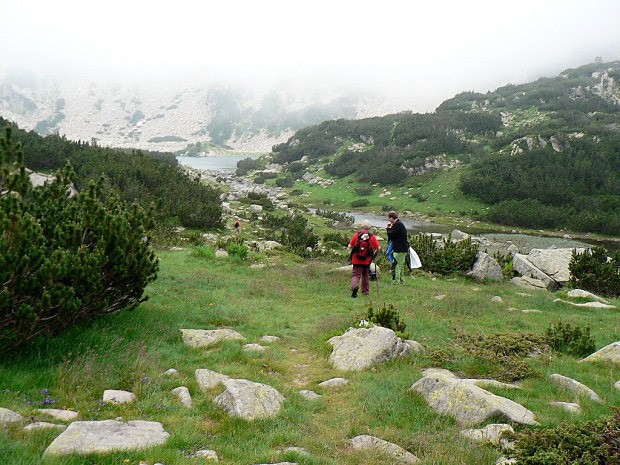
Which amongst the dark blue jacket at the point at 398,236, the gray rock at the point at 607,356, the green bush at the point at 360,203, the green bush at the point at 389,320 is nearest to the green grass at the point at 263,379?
the gray rock at the point at 607,356

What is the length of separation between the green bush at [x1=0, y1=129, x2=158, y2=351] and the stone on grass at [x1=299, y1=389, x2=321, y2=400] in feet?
12.2

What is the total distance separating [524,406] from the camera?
18.9 ft

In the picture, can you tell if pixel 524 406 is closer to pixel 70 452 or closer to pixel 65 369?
pixel 70 452

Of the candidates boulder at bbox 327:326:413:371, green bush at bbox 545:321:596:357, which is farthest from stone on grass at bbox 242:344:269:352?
green bush at bbox 545:321:596:357

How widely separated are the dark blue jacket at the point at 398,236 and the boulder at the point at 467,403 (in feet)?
32.4

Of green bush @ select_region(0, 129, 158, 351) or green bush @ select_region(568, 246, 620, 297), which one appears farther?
green bush @ select_region(568, 246, 620, 297)

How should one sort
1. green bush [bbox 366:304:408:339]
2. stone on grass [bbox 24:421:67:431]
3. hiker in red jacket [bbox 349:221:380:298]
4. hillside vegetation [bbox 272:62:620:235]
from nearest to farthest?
stone on grass [bbox 24:421:67:431], green bush [bbox 366:304:408:339], hiker in red jacket [bbox 349:221:380:298], hillside vegetation [bbox 272:62:620:235]

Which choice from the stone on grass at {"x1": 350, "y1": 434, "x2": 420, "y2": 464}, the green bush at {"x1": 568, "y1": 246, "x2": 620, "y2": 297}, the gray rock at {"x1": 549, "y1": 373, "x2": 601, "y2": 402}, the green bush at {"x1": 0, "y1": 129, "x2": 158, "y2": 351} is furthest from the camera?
the green bush at {"x1": 568, "y1": 246, "x2": 620, "y2": 297}

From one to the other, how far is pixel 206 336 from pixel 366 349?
325cm

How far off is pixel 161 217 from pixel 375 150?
69.8 metres

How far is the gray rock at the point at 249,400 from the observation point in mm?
5355

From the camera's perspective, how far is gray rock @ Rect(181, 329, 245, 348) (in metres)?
8.22

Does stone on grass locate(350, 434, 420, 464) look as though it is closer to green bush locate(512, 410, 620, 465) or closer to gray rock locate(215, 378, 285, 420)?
green bush locate(512, 410, 620, 465)

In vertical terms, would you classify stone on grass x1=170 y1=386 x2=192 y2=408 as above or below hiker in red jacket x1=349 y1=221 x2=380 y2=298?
below
